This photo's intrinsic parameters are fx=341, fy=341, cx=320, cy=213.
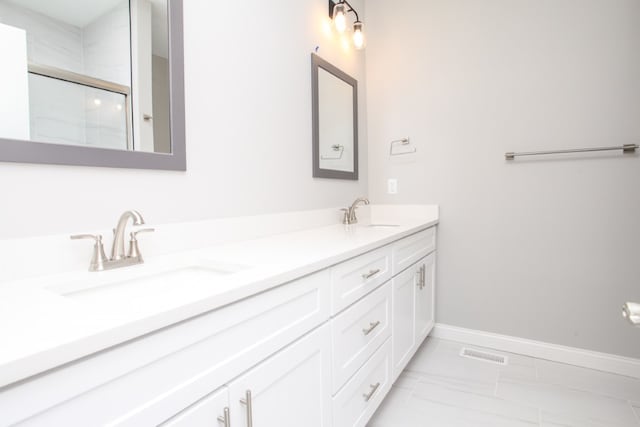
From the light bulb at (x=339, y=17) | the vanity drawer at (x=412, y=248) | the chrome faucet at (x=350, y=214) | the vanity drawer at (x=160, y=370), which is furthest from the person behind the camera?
the chrome faucet at (x=350, y=214)

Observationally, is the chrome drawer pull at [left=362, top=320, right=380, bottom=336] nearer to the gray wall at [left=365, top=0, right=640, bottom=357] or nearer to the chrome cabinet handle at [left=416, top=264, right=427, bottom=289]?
the chrome cabinet handle at [left=416, top=264, right=427, bottom=289]

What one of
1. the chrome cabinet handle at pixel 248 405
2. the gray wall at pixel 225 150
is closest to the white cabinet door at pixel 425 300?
the gray wall at pixel 225 150

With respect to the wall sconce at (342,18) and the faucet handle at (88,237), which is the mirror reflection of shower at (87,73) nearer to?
the faucet handle at (88,237)

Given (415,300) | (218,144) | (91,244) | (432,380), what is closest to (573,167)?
(415,300)

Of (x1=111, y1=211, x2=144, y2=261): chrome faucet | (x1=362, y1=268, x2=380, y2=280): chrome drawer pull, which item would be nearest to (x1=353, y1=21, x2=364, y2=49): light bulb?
(x1=362, y1=268, x2=380, y2=280): chrome drawer pull

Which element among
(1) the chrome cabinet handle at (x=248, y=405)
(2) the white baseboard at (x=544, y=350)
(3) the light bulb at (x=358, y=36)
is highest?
(3) the light bulb at (x=358, y=36)

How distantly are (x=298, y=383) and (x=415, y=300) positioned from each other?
113cm

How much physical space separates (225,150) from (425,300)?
4.86 feet

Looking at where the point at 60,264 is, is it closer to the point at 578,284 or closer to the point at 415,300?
the point at 415,300

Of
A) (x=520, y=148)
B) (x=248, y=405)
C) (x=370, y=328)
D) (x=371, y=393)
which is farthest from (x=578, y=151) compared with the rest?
(x=248, y=405)

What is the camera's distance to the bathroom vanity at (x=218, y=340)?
47 cm

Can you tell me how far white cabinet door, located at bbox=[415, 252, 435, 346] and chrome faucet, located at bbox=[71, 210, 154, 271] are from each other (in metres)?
1.45

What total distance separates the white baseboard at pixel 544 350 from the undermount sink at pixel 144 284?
184cm

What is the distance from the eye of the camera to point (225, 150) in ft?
4.47
